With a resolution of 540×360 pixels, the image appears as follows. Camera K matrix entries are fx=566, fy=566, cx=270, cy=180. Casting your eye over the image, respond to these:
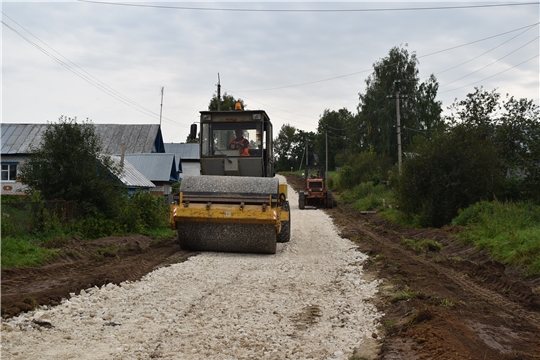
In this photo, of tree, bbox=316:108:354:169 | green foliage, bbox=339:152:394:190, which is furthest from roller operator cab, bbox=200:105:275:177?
tree, bbox=316:108:354:169

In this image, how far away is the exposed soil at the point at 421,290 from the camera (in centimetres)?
583

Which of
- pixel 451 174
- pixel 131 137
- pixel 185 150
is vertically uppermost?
pixel 131 137

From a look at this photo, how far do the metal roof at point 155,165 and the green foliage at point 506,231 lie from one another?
79.6 feet

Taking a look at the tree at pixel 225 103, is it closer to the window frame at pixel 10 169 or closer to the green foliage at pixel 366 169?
the green foliage at pixel 366 169

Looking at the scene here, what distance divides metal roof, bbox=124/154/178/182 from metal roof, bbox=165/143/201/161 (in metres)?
14.8

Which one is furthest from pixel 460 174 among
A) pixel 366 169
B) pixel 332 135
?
pixel 332 135

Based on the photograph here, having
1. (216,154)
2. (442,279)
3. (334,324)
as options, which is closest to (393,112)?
(216,154)

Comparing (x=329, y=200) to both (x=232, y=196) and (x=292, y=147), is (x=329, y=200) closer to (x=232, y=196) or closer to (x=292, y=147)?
(x=232, y=196)

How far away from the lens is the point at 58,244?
505 inches

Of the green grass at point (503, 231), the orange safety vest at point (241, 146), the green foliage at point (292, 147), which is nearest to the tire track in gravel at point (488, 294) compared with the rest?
the green grass at point (503, 231)

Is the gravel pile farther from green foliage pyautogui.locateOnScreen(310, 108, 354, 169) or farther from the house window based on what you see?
green foliage pyautogui.locateOnScreen(310, 108, 354, 169)

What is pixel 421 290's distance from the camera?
8.88m

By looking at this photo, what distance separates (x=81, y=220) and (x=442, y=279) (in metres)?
9.95

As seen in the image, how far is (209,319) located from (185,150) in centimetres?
5086
